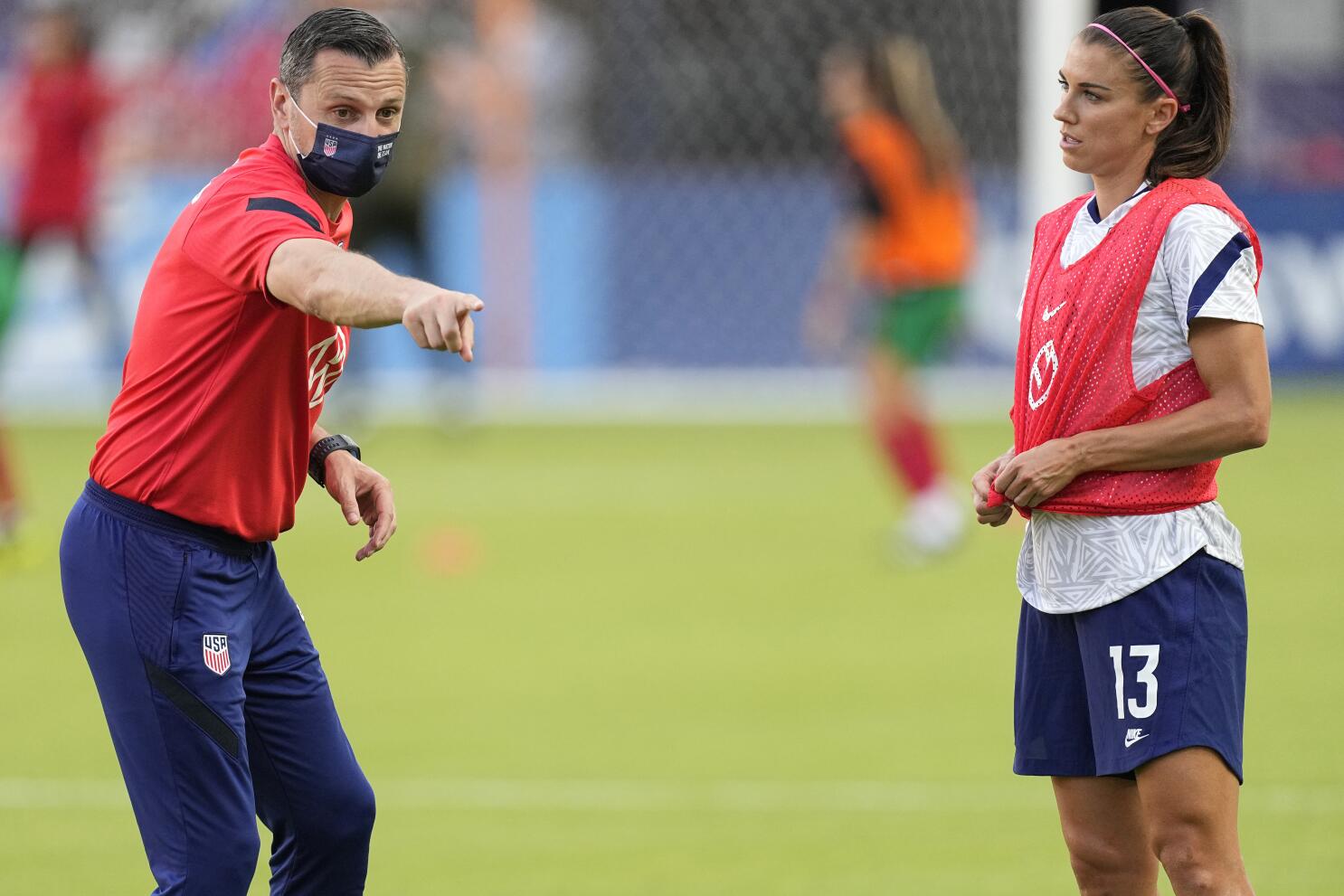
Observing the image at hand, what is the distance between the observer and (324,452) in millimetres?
4469

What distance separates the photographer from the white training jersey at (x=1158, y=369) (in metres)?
3.79

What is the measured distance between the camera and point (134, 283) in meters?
17.9

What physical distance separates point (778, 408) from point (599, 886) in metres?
12.5

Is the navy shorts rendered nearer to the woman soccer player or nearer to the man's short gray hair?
the woman soccer player

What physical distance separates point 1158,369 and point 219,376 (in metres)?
1.82

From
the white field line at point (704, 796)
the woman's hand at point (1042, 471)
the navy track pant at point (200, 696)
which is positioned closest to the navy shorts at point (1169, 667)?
the woman's hand at point (1042, 471)

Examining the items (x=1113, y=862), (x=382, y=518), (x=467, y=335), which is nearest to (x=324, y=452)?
(x=382, y=518)

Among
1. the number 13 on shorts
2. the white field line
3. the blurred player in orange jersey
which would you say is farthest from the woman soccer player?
the blurred player in orange jersey

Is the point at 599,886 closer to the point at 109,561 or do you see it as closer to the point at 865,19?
the point at 109,561

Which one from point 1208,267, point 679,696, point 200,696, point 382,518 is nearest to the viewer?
point 1208,267

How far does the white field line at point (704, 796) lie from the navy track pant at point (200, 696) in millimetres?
2360

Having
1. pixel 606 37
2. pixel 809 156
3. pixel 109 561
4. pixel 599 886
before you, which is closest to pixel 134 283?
pixel 606 37

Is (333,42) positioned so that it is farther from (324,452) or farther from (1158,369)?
(1158,369)

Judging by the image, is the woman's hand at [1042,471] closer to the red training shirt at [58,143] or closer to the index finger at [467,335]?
the index finger at [467,335]
